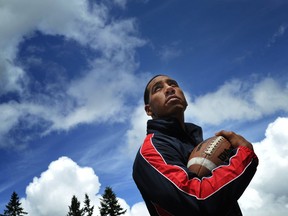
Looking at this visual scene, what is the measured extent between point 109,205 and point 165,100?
126 ft

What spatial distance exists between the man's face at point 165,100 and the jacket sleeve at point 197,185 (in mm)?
1041

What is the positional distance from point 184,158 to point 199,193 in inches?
28.2

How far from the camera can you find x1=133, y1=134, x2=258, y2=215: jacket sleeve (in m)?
2.23

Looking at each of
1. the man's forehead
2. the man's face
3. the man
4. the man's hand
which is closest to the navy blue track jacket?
the man

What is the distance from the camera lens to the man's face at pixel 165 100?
3.56m

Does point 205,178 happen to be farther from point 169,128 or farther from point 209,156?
point 169,128

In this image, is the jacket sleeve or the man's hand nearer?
the jacket sleeve

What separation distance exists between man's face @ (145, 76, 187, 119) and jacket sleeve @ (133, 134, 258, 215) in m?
1.04

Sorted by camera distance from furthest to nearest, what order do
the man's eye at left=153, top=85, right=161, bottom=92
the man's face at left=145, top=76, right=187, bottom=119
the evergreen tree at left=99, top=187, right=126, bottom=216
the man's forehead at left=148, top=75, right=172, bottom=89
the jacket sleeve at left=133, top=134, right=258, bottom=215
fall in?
the evergreen tree at left=99, top=187, right=126, bottom=216 < the man's forehead at left=148, top=75, right=172, bottom=89 < the man's eye at left=153, top=85, right=161, bottom=92 < the man's face at left=145, top=76, right=187, bottom=119 < the jacket sleeve at left=133, top=134, right=258, bottom=215

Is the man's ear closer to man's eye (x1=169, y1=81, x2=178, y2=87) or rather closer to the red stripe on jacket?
man's eye (x1=169, y1=81, x2=178, y2=87)

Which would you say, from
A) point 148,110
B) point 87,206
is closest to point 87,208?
point 87,206

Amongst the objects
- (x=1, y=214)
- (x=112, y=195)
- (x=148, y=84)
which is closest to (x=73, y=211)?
(x=112, y=195)

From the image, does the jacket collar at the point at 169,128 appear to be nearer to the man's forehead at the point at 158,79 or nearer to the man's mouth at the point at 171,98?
the man's mouth at the point at 171,98

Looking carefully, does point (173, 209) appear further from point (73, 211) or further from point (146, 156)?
point (73, 211)
